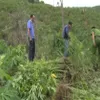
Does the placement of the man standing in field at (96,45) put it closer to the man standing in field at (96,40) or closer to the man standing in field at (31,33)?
the man standing in field at (96,40)

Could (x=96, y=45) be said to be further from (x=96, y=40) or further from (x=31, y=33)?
(x=31, y=33)

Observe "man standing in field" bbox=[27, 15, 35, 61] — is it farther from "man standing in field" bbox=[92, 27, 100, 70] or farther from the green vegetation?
"man standing in field" bbox=[92, 27, 100, 70]

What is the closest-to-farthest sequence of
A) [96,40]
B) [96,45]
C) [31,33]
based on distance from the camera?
[31,33] < [96,40] < [96,45]

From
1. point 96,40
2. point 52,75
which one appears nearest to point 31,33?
point 96,40

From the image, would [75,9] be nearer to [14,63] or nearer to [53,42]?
[53,42]

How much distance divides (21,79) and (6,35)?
1224 cm

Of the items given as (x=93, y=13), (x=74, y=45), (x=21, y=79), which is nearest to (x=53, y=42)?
(x=74, y=45)

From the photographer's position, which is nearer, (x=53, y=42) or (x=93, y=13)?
(x=53, y=42)

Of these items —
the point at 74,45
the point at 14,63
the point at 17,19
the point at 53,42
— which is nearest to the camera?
the point at 14,63

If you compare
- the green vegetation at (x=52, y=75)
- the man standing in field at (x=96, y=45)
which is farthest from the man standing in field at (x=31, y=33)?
the man standing in field at (x=96, y=45)

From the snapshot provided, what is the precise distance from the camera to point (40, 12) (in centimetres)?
3166

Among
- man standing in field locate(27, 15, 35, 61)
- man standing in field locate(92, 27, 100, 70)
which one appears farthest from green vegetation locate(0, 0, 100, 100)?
man standing in field locate(27, 15, 35, 61)

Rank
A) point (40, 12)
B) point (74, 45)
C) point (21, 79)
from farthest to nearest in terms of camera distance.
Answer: point (40, 12)
point (74, 45)
point (21, 79)

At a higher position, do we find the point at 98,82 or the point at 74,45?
the point at 74,45
